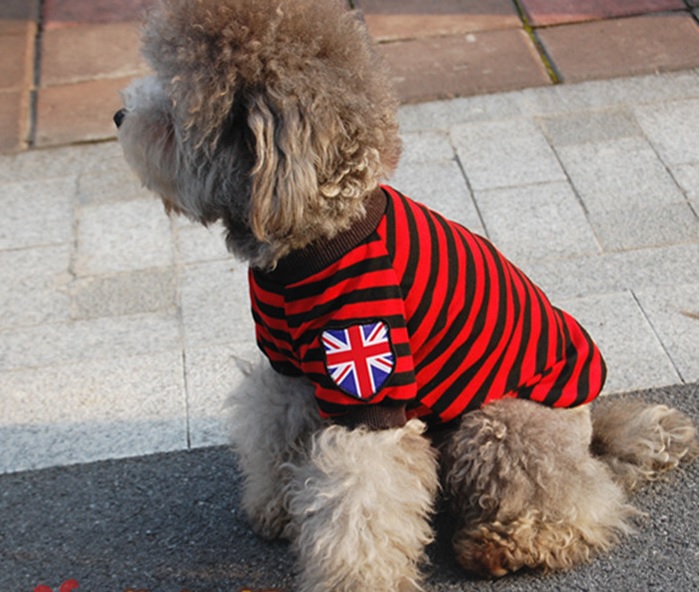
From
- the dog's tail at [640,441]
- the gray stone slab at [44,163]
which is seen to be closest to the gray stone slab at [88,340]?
the gray stone slab at [44,163]

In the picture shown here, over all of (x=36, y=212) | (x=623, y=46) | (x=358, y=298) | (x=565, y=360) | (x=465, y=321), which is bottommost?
(x=623, y=46)

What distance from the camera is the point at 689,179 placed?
Answer: 462cm

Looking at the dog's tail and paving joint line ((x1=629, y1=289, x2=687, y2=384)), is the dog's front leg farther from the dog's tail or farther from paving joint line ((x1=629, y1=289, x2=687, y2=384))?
paving joint line ((x1=629, y1=289, x2=687, y2=384))

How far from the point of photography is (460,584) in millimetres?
3014

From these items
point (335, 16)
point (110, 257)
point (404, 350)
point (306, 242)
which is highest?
point (335, 16)

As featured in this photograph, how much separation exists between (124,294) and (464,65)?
2385 millimetres

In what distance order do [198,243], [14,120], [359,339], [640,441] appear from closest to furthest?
[359,339] < [640,441] < [198,243] < [14,120]

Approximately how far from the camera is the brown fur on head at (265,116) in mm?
2404

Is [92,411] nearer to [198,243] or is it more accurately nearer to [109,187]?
[198,243]

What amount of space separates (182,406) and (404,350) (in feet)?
4.38

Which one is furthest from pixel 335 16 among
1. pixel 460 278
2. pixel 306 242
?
pixel 460 278

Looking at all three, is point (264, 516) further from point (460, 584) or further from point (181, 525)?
point (460, 584)

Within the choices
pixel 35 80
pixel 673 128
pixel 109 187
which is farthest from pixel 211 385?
pixel 35 80

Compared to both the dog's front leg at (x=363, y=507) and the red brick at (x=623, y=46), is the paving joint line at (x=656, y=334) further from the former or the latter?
the red brick at (x=623, y=46)
